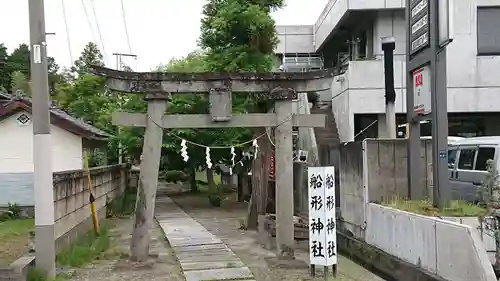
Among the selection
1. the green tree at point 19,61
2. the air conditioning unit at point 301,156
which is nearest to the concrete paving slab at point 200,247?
the air conditioning unit at point 301,156

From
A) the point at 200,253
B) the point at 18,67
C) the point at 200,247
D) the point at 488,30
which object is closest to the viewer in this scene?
the point at 200,253

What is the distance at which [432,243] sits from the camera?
332 inches

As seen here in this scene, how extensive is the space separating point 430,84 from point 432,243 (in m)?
2.96

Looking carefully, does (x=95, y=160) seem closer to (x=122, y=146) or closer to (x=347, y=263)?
(x=122, y=146)

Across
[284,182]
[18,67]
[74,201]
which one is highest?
[18,67]

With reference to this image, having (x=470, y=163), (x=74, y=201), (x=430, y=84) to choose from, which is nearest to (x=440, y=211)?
(x=430, y=84)

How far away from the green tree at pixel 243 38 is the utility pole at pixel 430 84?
7.75m

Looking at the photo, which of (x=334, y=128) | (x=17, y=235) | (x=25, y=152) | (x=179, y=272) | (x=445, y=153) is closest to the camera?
(x=445, y=153)

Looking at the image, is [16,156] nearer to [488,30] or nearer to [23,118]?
[23,118]

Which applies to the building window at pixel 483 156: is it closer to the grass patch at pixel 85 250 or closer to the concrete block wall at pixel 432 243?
the concrete block wall at pixel 432 243

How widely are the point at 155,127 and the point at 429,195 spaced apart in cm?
572

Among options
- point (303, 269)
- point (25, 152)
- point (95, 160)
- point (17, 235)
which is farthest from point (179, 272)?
point (95, 160)

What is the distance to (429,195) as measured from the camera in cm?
1153

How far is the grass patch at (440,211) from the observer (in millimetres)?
9039
